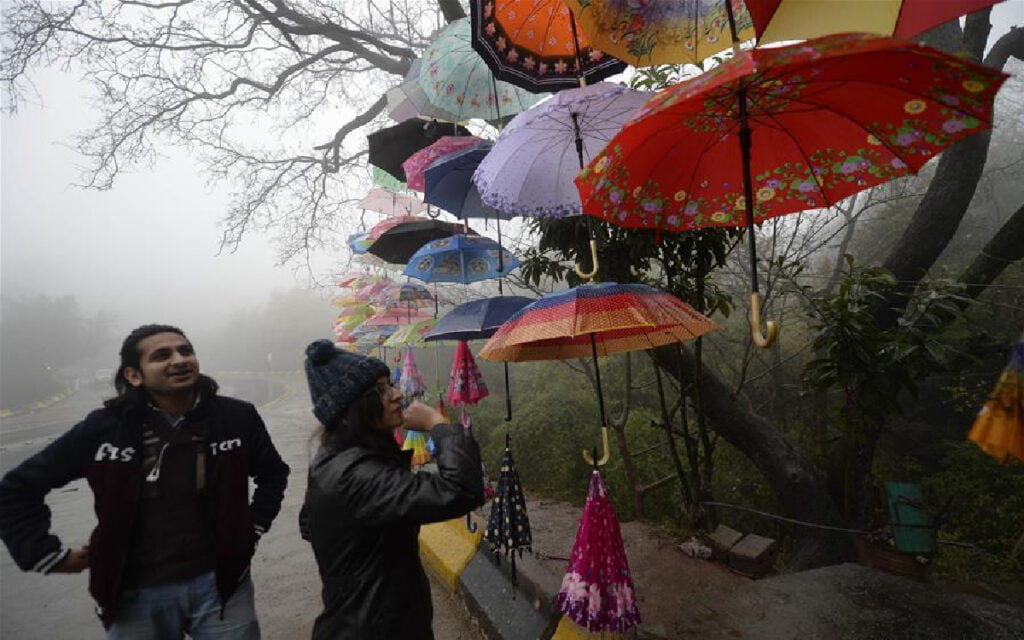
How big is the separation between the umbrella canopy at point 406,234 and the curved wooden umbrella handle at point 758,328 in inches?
148

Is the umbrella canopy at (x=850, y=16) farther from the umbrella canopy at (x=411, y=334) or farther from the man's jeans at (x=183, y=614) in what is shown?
the umbrella canopy at (x=411, y=334)

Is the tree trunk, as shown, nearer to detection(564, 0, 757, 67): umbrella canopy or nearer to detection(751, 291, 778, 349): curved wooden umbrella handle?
detection(564, 0, 757, 67): umbrella canopy

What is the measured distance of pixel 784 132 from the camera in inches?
70.4

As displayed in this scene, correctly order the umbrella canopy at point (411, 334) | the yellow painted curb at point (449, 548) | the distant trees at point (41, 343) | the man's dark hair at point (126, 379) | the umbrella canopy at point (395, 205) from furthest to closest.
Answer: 1. the distant trees at point (41, 343)
2. the umbrella canopy at point (395, 205)
3. the umbrella canopy at point (411, 334)
4. the yellow painted curb at point (449, 548)
5. the man's dark hair at point (126, 379)

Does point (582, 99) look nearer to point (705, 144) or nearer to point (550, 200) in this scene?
point (550, 200)

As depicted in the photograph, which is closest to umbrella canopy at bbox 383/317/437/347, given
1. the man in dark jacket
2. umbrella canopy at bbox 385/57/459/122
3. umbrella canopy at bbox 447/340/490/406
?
umbrella canopy at bbox 447/340/490/406

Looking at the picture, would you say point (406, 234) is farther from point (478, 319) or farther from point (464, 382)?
point (478, 319)

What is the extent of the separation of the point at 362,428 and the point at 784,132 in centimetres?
204

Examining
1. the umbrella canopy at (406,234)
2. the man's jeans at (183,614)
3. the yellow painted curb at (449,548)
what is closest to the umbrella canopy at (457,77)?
the umbrella canopy at (406,234)

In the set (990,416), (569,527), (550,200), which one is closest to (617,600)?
(990,416)

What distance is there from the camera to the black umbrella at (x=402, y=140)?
163 inches

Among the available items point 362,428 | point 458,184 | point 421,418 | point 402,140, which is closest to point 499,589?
point 421,418

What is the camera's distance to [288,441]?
1116 centimetres

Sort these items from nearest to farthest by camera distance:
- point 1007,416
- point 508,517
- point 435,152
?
point 1007,416 → point 508,517 → point 435,152
